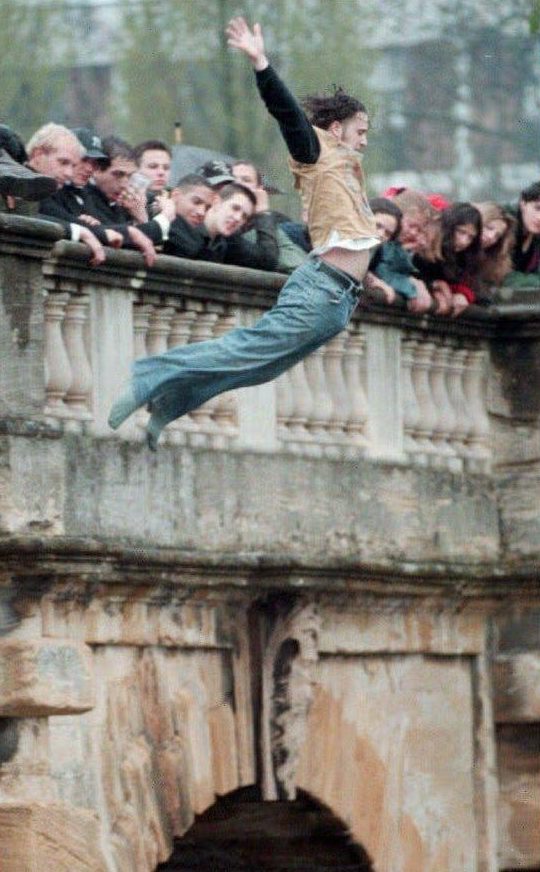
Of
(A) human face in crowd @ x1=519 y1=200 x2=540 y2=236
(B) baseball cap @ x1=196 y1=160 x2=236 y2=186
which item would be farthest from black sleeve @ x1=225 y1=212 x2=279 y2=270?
(A) human face in crowd @ x1=519 y1=200 x2=540 y2=236

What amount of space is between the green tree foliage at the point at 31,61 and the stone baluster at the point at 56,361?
33.3m

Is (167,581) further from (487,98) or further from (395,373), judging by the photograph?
(487,98)

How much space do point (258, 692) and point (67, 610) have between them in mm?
1707

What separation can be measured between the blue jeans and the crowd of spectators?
3.38 ft

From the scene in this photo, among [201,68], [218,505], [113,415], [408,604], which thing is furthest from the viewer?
[201,68]

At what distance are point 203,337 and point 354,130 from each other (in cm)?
219

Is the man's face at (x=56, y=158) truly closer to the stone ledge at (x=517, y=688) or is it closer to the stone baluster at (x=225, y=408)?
the stone baluster at (x=225, y=408)

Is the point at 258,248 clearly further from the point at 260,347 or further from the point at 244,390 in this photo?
the point at 260,347

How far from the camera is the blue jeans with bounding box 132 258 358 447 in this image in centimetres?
1548

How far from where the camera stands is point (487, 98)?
193 ft

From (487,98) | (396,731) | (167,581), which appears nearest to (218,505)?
(167,581)

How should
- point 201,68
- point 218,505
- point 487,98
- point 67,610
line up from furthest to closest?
point 487,98 → point 201,68 → point 218,505 → point 67,610

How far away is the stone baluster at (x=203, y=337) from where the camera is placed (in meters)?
17.4

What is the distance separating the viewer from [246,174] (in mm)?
18656
